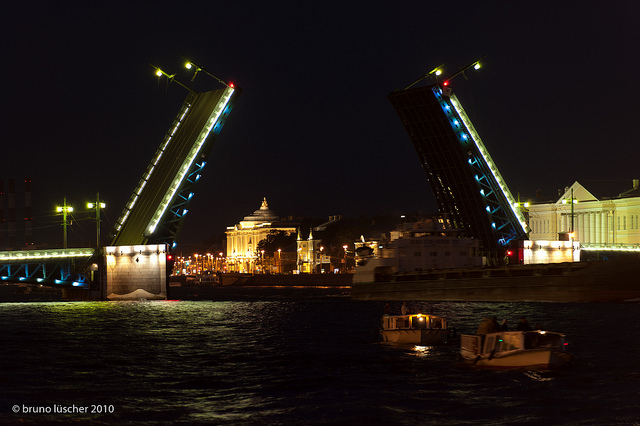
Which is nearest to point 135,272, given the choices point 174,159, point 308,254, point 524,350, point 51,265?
point 174,159

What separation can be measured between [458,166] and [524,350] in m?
28.7

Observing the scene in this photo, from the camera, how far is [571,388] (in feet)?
57.2

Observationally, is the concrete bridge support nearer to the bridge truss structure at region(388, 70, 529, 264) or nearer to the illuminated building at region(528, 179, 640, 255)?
the bridge truss structure at region(388, 70, 529, 264)

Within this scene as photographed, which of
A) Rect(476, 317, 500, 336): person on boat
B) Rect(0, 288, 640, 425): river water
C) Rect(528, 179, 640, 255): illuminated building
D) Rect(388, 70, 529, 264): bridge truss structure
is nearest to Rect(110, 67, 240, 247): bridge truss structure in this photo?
Rect(388, 70, 529, 264): bridge truss structure

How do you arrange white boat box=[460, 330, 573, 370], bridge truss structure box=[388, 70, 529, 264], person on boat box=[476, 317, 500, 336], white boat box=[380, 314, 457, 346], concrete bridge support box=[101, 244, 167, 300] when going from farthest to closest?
concrete bridge support box=[101, 244, 167, 300], bridge truss structure box=[388, 70, 529, 264], white boat box=[380, 314, 457, 346], person on boat box=[476, 317, 500, 336], white boat box=[460, 330, 573, 370]

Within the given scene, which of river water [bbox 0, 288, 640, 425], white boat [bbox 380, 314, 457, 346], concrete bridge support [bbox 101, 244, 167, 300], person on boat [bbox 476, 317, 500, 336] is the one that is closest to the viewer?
river water [bbox 0, 288, 640, 425]

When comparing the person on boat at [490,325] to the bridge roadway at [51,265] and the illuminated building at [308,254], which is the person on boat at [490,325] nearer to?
the bridge roadway at [51,265]

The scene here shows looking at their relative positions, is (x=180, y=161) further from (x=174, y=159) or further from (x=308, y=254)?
(x=308, y=254)

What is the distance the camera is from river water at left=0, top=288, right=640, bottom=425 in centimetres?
1509

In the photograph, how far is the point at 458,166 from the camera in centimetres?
4703

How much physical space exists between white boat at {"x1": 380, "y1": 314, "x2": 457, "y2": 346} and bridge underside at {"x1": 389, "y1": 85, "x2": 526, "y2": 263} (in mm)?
21001

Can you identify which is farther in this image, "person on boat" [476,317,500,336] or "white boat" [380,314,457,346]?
"white boat" [380,314,457,346]

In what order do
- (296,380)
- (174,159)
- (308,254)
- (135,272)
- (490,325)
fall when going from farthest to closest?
(308,254)
(135,272)
(174,159)
(490,325)
(296,380)

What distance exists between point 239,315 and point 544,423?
30124 millimetres
